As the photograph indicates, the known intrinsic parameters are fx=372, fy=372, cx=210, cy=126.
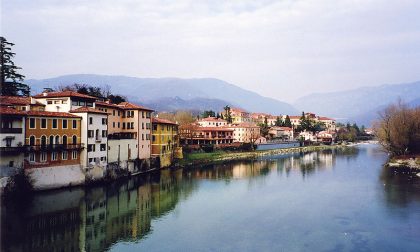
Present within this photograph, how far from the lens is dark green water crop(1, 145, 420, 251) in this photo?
2330 centimetres

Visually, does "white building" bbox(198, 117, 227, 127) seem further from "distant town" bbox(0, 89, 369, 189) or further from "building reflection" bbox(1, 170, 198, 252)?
"building reflection" bbox(1, 170, 198, 252)

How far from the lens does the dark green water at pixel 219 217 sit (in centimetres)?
2330

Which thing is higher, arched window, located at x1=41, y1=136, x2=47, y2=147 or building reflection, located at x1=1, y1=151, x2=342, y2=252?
arched window, located at x1=41, y1=136, x2=47, y2=147

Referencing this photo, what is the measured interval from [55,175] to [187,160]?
29483 mm

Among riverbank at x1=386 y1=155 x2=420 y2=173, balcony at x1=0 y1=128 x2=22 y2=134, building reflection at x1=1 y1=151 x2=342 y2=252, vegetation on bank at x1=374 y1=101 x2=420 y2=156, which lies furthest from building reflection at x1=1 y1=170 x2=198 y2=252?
vegetation on bank at x1=374 y1=101 x2=420 y2=156

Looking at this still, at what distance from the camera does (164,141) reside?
182 ft

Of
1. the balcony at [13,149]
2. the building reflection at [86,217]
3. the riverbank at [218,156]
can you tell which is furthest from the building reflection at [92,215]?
the riverbank at [218,156]

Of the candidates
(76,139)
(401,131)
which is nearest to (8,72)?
(76,139)

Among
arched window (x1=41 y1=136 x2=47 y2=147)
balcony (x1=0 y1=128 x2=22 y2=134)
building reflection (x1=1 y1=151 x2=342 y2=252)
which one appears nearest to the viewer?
building reflection (x1=1 y1=151 x2=342 y2=252)

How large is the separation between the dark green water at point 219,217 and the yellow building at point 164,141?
7.49 metres

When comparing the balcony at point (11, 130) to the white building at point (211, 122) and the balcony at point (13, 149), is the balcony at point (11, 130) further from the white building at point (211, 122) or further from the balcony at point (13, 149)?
the white building at point (211, 122)

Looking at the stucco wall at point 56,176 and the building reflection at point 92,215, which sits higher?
the stucco wall at point 56,176

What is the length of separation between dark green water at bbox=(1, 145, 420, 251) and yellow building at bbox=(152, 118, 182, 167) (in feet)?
24.6

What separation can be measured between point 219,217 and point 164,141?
89.3 feet
